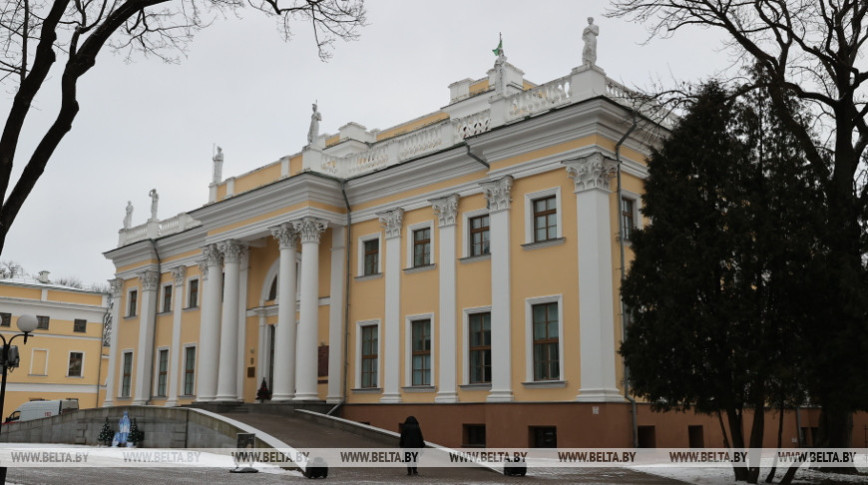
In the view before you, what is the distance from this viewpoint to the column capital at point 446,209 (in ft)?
80.3

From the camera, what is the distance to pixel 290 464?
17422 mm

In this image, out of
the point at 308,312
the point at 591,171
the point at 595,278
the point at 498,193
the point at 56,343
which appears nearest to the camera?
the point at 595,278

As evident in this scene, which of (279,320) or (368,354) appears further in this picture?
(279,320)

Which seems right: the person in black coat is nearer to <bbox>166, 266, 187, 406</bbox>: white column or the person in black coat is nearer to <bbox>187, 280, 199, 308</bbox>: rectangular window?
<bbox>166, 266, 187, 406</bbox>: white column

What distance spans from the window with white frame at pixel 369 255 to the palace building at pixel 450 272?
2.9 inches

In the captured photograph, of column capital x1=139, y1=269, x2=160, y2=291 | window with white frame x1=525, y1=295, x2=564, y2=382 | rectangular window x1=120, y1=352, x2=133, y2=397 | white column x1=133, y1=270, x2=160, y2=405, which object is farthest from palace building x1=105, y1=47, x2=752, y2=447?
rectangular window x1=120, y1=352, x2=133, y2=397

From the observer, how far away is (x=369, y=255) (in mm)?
27219

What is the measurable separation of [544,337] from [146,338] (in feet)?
68.6

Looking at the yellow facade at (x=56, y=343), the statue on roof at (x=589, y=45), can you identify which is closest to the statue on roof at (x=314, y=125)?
the statue on roof at (x=589, y=45)

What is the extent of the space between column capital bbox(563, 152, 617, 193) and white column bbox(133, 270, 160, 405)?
2215cm

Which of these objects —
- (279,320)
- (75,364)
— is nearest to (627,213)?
(279,320)

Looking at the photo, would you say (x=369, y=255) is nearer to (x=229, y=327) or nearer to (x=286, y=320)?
(x=286, y=320)

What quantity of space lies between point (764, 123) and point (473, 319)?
10.8 m

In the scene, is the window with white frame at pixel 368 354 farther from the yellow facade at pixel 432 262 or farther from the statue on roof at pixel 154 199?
the statue on roof at pixel 154 199
